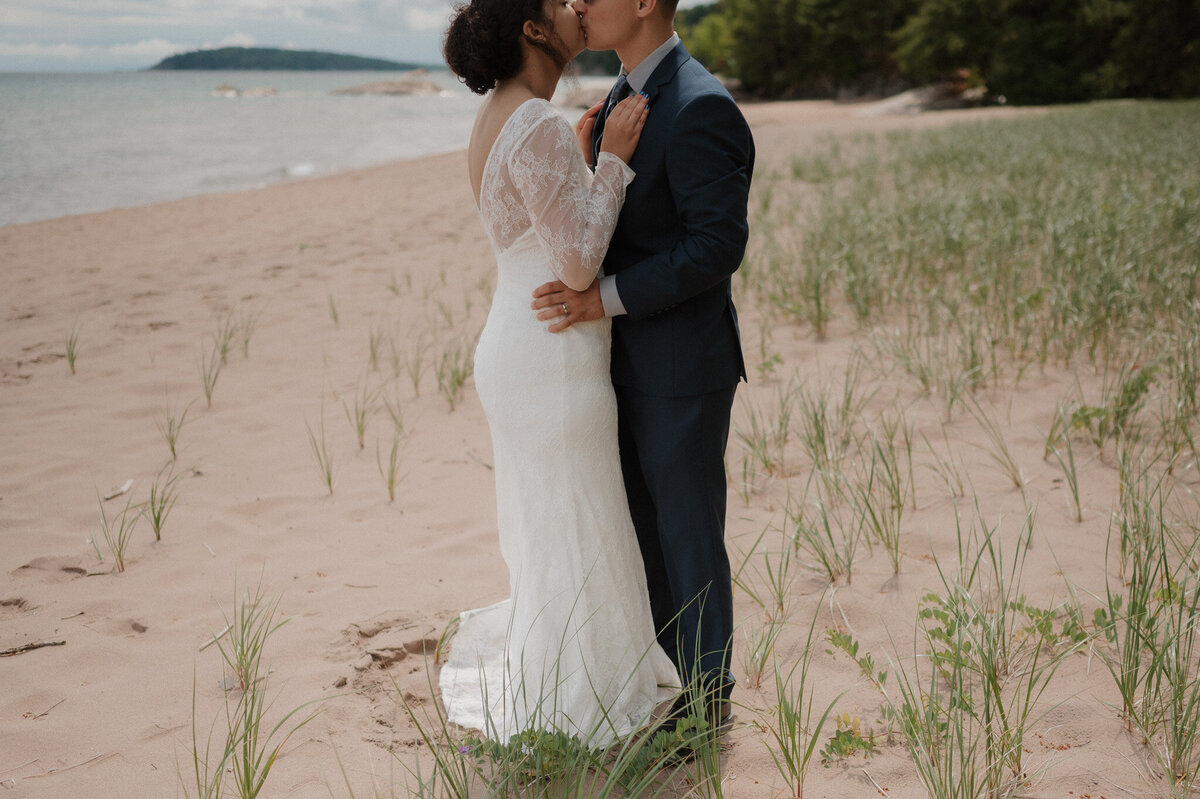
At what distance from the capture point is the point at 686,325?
2.22 meters

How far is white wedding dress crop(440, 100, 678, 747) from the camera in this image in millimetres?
2121

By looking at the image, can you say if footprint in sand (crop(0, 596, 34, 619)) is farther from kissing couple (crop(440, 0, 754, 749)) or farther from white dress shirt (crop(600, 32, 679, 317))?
white dress shirt (crop(600, 32, 679, 317))

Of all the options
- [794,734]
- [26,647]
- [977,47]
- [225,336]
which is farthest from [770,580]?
[977,47]

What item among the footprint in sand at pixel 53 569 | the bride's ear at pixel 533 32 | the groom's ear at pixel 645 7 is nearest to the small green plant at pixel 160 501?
the footprint in sand at pixel 53 569

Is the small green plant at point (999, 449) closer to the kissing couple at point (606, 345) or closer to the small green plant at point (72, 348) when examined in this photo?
the kissing couple at point (606, 345)

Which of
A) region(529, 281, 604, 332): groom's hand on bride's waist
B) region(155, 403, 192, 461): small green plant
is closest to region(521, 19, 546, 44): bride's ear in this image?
region(529, 281, 604, 332): groom's hand on bride's waist

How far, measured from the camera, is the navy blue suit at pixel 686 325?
2064 millimetres

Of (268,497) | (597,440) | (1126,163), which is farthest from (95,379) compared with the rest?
(1126,163)

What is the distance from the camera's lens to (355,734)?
2400 mm

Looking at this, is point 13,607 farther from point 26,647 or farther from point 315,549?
point 315,549

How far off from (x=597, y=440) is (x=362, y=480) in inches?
85.1

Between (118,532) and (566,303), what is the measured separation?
2564 millimetres

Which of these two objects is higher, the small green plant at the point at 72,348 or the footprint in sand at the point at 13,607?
the small green plant at the point at 72,348

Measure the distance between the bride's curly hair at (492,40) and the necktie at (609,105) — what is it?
0.18 meters
